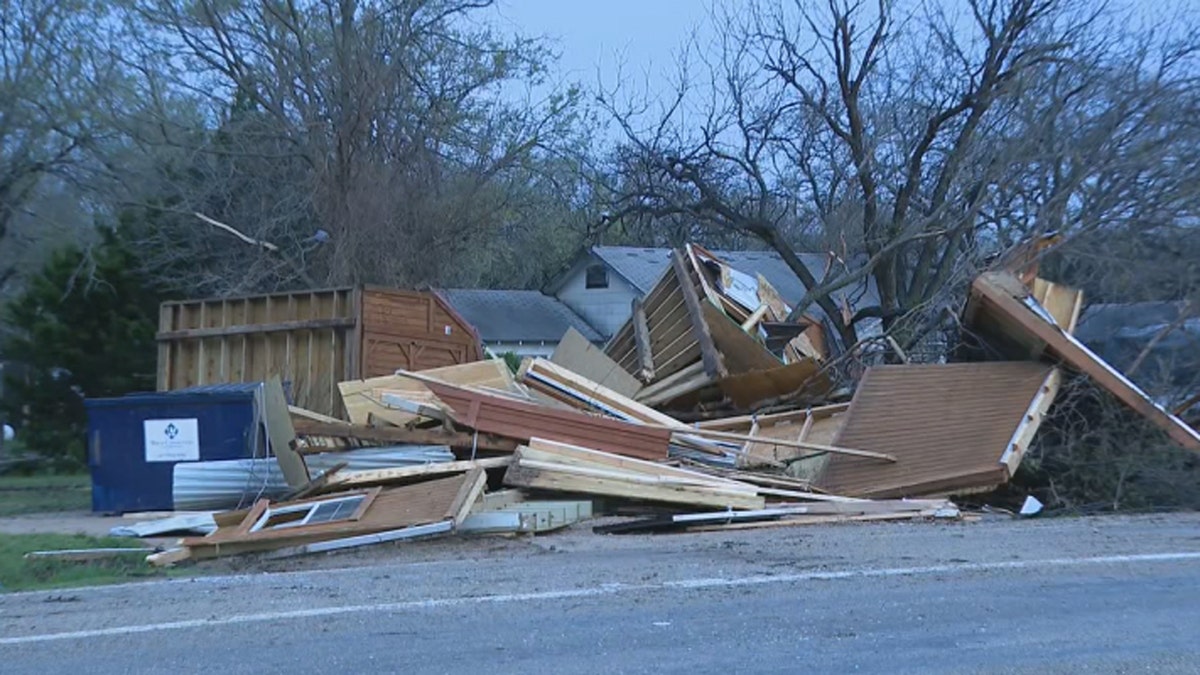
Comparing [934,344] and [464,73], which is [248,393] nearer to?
[934,344]

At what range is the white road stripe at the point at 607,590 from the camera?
7363 mm

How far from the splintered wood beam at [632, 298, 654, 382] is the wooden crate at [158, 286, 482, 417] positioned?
8.49 ft

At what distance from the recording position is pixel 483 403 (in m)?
13.9

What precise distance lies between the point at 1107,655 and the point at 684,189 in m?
19.8

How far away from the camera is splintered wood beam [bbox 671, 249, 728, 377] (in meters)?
17.2

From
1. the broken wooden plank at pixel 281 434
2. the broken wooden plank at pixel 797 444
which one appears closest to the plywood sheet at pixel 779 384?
the broken wooden plank at pixel 797 444

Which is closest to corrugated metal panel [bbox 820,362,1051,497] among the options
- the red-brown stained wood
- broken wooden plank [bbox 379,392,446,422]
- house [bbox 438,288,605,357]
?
the red-brown stained wood

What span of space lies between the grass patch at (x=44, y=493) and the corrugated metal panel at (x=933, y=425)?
33.7 feet

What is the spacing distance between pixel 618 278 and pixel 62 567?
93.1ft

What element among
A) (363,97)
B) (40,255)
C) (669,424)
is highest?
(363,97)

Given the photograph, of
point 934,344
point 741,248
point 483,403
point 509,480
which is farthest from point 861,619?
point 741,248

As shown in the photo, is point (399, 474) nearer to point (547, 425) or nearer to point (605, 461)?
point (547, 425)

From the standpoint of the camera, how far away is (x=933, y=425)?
552 inches

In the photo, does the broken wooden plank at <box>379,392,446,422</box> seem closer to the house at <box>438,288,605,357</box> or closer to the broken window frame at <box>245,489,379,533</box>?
the broken window frame at <box>245,489,379,533</box>
